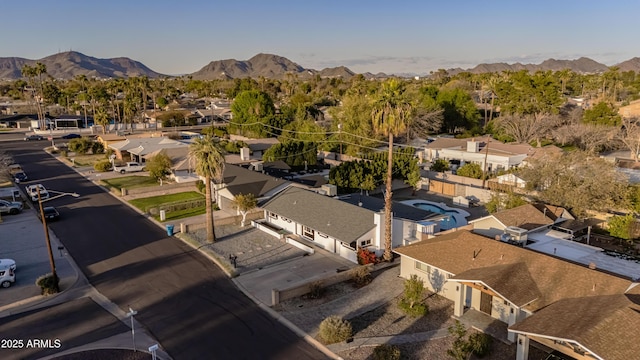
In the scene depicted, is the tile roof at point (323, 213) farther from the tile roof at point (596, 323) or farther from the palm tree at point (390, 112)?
the tile roof at point (596, 323)

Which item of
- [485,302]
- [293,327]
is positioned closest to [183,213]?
[293,327]

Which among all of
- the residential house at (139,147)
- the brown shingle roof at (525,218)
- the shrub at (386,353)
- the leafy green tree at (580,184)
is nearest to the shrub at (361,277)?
the shrub at (386,353)

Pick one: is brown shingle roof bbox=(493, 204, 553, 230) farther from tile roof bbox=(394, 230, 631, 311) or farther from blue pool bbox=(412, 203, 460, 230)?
tile roof bbox=(394, 230, 631, 311)

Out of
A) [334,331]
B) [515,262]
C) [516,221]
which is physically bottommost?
[334,331]

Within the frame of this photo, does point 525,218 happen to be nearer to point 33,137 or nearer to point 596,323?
point 596,323

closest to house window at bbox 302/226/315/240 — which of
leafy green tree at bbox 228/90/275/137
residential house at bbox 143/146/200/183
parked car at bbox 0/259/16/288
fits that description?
parked car at bbox 0/259/16/288

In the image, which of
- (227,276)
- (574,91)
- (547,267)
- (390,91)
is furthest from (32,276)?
(574,91)
